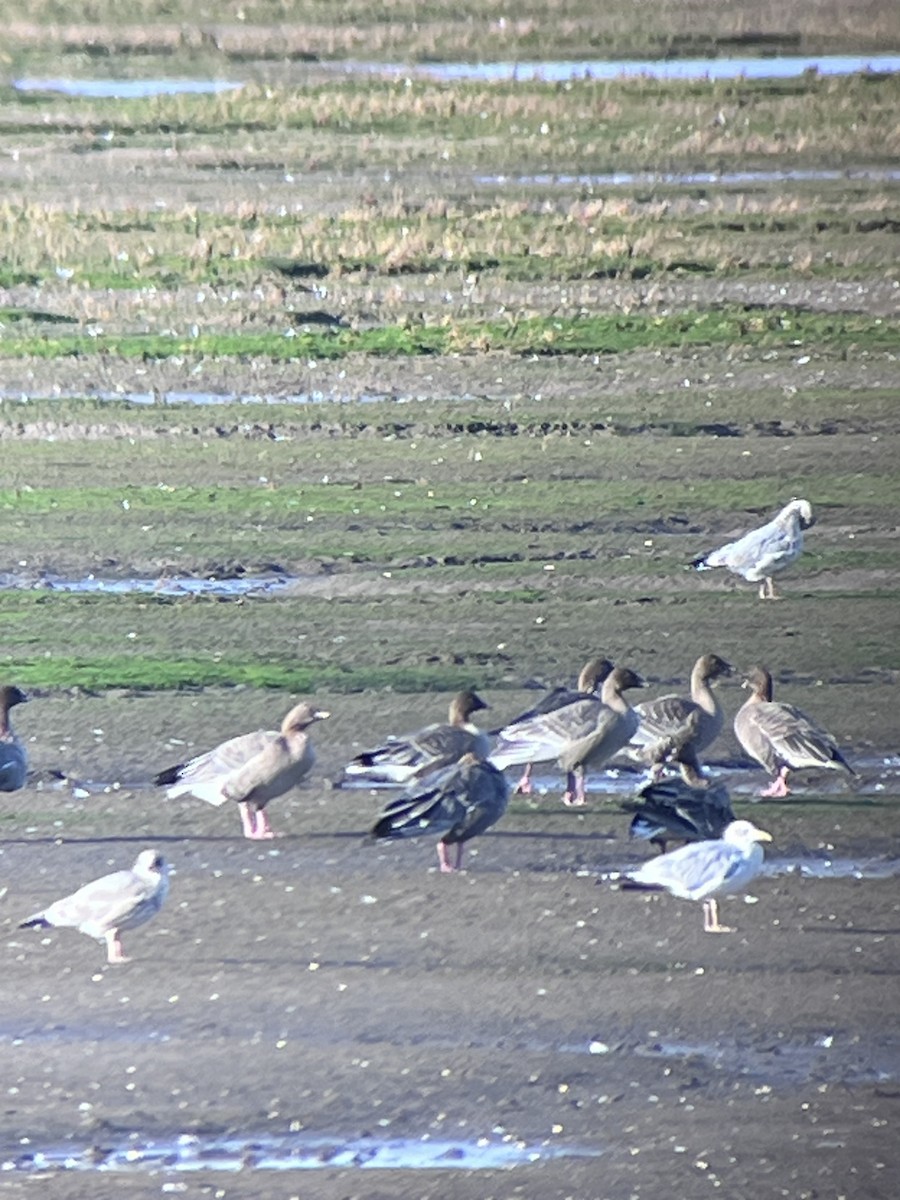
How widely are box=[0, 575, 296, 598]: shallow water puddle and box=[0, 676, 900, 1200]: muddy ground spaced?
1979 millimetres

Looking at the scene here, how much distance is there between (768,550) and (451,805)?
8.75 ft

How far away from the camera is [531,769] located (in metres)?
6.57

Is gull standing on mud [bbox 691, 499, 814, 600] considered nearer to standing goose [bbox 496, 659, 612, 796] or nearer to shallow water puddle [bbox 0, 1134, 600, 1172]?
standing goose [bbox 496, 659, 612, 796]

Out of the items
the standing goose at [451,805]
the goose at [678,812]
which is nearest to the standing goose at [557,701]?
the standing goose at [451,805]

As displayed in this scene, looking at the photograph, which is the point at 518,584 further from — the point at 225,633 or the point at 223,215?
the point at 223,215

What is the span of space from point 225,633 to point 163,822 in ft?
5.55

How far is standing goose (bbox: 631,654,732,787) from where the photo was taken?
239 inches

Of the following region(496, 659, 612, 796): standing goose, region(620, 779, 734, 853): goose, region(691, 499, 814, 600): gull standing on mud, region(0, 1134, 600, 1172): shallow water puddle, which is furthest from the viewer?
region(691, 499, 814, 600): gull standing on mud

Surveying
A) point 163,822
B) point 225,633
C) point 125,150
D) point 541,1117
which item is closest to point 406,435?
point 125,150

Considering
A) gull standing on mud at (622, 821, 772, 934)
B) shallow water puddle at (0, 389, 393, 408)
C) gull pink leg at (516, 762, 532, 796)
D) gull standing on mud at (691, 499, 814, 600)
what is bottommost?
gull standing on mud at (622, 821, 772, 934)

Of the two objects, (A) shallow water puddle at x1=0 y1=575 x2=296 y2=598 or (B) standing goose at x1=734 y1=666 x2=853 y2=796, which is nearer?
(B) standing goose at x1=734 y1=666 x2=853 y2=796

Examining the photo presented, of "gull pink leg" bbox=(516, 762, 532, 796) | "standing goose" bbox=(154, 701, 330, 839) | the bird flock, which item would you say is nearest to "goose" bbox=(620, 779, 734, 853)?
the bird flock

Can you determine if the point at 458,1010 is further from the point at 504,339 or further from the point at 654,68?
the point at 504,339

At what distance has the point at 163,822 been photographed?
618cm
